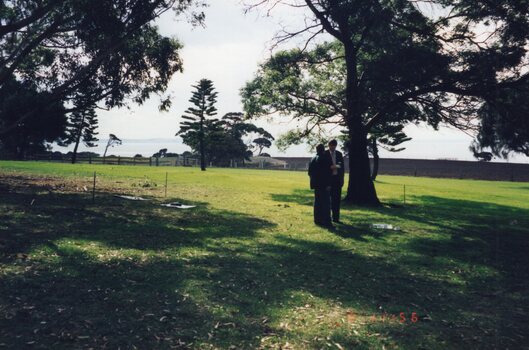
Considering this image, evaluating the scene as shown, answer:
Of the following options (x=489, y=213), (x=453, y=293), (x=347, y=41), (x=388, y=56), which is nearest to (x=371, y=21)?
(x=388, y=56)

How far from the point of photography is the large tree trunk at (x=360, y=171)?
17594mm

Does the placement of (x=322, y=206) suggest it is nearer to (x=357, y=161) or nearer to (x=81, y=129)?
(x=357, y=161)

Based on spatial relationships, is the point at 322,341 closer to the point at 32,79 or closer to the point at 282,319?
the point at 282,319

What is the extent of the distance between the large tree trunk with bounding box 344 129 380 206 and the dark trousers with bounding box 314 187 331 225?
6.30 meters

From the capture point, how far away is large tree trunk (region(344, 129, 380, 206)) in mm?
17594

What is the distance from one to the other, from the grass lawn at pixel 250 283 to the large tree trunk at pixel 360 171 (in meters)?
5.38

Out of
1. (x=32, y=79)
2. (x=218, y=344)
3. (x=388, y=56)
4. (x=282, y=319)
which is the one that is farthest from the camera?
(x=32, y=79)

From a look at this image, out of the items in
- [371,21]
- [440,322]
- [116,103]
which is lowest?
[440,322]

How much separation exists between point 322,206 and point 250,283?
18.7 feet

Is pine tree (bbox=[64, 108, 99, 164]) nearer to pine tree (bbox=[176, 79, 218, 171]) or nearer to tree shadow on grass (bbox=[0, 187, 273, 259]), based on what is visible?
pine tree (bbox=[176, 79, 218, 171])

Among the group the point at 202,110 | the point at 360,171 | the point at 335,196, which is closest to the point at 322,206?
the point at 335,196

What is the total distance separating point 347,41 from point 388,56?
13.3 ft

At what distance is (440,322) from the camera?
5.09 meters

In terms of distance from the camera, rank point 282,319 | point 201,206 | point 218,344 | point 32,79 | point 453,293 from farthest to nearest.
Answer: point 32,79 → point 201,206 → point 453,293 → point 282,319 → point 218,344
